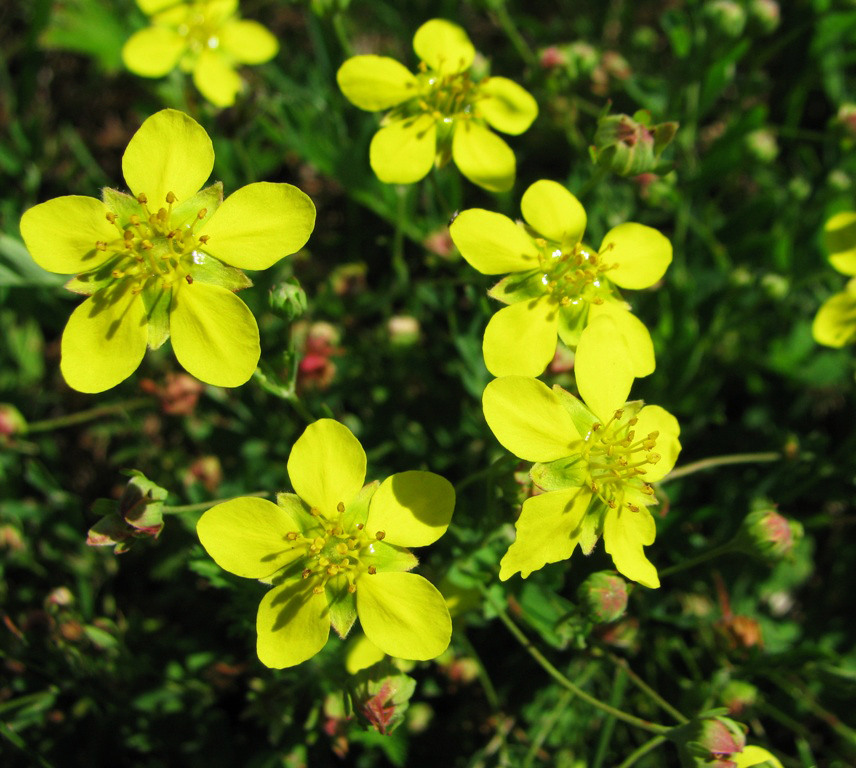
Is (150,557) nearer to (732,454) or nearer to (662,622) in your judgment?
(662,622)

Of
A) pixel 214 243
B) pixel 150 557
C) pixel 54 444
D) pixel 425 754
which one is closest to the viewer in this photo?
pixel 214 243

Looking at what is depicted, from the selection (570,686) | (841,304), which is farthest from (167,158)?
(841,304)

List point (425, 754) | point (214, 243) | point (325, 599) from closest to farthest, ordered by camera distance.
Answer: point (325, 599) < point (214, 243) < point (425, 754)

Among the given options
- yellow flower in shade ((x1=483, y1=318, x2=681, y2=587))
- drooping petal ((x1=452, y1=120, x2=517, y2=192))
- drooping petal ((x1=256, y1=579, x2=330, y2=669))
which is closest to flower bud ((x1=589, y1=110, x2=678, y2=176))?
drooping petal ((x1=452, y1=120, x2=517, y2=192))

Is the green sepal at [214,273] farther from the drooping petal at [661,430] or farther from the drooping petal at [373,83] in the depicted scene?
the drooping petal at [661,430]

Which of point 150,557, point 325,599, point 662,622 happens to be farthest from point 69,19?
point 662,622

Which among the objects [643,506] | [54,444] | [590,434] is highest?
[590,434]
